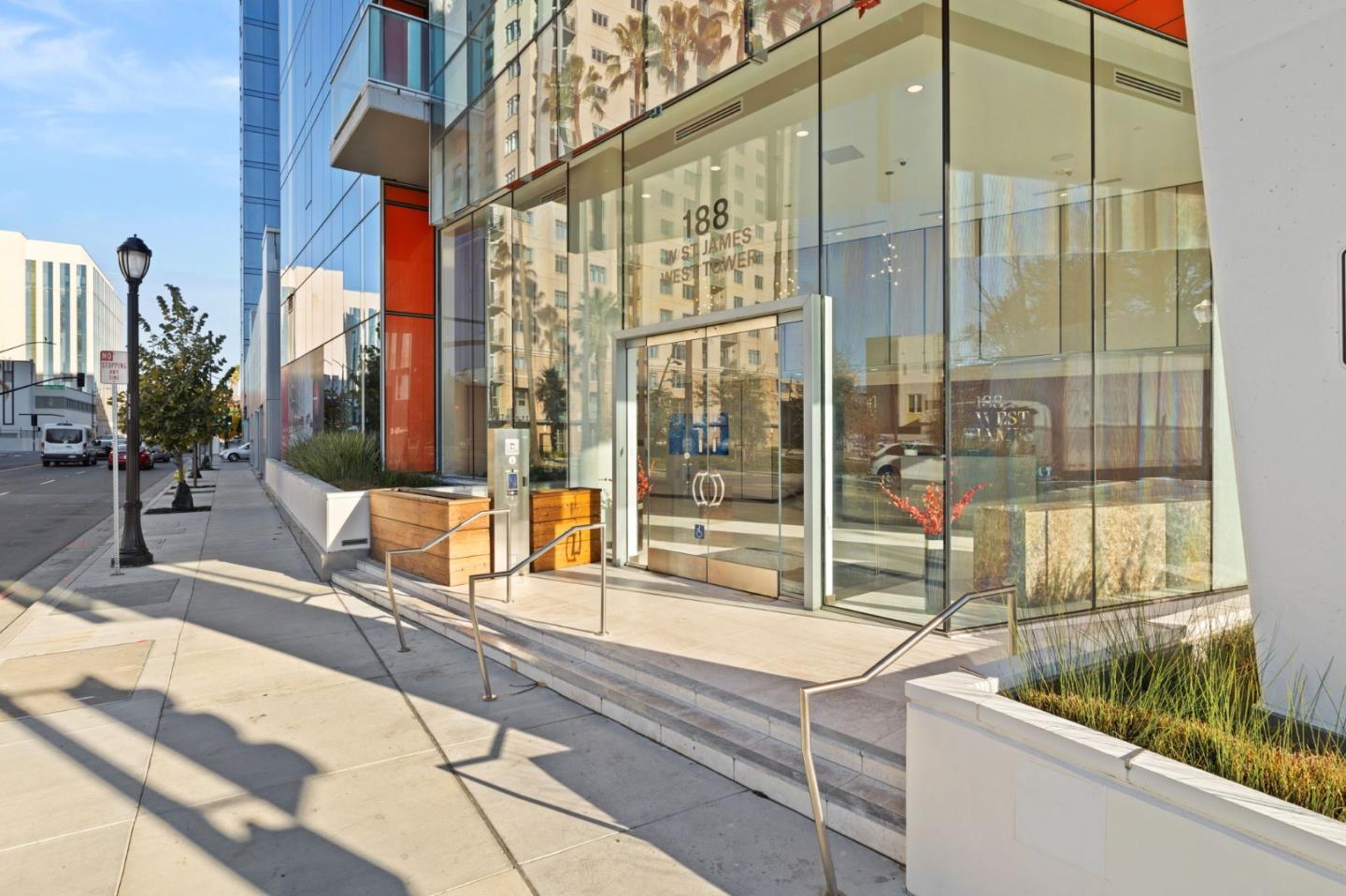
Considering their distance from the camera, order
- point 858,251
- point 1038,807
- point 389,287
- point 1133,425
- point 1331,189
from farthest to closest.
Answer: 1. point 389,287
2. point 1133,425
3. point 858,251
4. point 1331,189
5. point 1038,807

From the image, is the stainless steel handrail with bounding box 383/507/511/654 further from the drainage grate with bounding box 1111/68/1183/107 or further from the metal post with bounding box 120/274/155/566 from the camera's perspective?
the drainage grate with bounding box 1111/68/1183/107

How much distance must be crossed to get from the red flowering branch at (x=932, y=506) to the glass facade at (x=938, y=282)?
2 cm

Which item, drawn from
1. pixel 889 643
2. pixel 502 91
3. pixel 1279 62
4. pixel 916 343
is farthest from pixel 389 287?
pixel 1279 62

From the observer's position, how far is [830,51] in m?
7.99

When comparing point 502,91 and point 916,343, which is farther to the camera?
point 502,91

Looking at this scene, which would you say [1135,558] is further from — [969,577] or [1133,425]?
[969,577]

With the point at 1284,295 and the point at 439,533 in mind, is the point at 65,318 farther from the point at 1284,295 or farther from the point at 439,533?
the point at 1284,295

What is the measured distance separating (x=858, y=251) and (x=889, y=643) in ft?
12.8

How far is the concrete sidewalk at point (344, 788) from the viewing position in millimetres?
3559

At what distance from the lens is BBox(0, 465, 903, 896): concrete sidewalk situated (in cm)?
356

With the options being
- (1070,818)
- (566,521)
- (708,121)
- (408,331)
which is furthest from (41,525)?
(1070,818)

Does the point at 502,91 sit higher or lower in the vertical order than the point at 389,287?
higher

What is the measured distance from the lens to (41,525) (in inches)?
682

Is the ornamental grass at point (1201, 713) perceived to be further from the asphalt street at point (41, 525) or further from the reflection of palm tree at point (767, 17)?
the asphalt street at point (41, 525)
